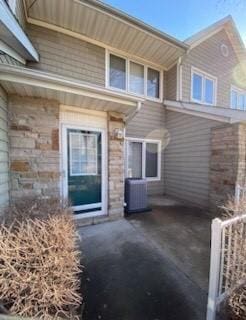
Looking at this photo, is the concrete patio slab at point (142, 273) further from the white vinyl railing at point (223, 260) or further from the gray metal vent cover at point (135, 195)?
the gray metal vent cover at point (135, 195)

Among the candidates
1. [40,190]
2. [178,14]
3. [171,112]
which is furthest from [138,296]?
[178,14]

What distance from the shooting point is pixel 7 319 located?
1309 millimetres

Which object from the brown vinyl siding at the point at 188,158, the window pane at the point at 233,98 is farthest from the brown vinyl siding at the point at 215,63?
the brown vinyl siding at the point at 188,158

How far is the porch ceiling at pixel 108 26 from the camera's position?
493 centimetres

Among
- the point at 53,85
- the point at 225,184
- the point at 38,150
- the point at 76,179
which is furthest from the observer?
the point at 225,184

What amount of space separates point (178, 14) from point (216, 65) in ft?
12.5

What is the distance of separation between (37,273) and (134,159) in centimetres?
613

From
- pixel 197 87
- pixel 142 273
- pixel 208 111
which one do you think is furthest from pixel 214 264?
pixel 197 87

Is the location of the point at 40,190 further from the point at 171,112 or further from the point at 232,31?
the point at 232,31

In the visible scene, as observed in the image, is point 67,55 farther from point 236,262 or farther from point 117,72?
point 236,262

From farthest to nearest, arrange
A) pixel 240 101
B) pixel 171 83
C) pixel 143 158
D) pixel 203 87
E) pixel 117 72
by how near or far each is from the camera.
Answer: pixel 240 101
pixel 203 87
pixel 171 83
pixel 143 158
pixel 117 72

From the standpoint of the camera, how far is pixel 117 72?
6.80 meters

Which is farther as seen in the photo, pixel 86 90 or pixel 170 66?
pixel 170 66

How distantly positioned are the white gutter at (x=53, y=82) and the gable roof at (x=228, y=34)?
571 centimetres
